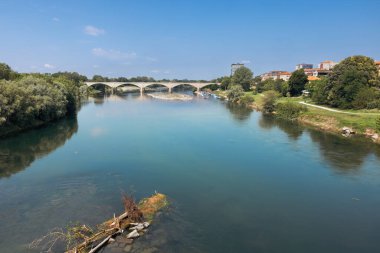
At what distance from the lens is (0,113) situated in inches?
1362

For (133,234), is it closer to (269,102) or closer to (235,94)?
(269,102)

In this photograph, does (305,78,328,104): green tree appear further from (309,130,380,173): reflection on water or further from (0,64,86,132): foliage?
(0,64,86,132): foliage

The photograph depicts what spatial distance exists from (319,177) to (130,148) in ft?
61.6

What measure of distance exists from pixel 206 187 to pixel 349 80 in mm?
42965

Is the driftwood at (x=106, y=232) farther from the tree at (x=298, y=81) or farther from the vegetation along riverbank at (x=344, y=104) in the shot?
the tree at (x=298, y=81)

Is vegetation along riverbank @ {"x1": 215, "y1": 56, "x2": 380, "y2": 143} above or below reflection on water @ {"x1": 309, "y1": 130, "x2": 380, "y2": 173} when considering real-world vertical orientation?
above

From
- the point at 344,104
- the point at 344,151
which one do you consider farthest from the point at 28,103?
the point at 344,104

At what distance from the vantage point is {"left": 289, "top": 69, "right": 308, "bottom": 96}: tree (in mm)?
78062

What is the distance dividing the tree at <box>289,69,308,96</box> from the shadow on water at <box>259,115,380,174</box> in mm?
33366

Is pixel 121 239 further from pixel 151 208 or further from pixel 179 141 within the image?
pixel 179 141

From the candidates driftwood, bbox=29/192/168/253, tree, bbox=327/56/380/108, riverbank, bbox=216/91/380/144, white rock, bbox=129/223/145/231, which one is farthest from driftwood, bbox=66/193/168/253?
tree, bbox=327/56/380/108

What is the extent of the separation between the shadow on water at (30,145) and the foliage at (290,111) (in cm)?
3727

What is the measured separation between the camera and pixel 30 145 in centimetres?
3334

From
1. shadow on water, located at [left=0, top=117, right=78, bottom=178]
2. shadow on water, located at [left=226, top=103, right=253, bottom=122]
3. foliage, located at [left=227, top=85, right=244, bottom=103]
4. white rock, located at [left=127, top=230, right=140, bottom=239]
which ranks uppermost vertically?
foliage, located at [left=227, top=85, right=244, bottom=103]
